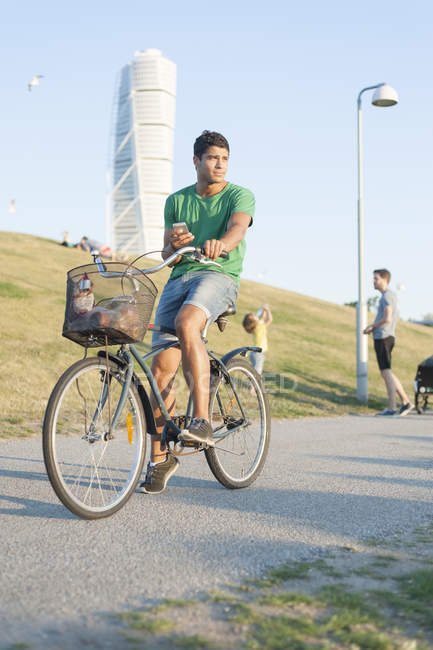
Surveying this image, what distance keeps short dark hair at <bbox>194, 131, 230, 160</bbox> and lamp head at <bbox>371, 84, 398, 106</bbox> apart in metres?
11.4

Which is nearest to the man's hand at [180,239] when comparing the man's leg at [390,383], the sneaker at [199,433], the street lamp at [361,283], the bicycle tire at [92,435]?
the bicycle tire at [92,435]

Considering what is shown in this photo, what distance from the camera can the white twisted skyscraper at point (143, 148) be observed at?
597ft

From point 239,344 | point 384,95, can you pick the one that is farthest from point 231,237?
point 239,344

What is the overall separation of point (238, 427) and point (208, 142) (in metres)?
1.84

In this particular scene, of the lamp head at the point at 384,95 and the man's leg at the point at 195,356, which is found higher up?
the lamp head at the point at 384,95

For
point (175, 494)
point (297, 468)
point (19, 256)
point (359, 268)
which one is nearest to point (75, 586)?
point (175, 494)

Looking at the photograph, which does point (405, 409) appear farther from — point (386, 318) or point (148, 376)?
point (148, 376)

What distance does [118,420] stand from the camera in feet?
12.5

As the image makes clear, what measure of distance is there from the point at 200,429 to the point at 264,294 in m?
40.0

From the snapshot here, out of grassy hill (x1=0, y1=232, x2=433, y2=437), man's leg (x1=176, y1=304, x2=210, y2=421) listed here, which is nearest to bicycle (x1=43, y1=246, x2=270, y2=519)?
man's leg (x1=176, y1=304, x2=210, y2=421)

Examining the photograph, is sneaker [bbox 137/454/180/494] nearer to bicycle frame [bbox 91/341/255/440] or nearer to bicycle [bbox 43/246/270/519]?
bicycle [bbox 43/246/270/519]

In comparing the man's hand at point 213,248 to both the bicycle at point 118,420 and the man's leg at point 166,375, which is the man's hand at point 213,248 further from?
the man's leg at point 166,375

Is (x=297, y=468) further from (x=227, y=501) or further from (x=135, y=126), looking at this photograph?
(x=135, y=126)

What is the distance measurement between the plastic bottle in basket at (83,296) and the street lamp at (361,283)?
443 inches
